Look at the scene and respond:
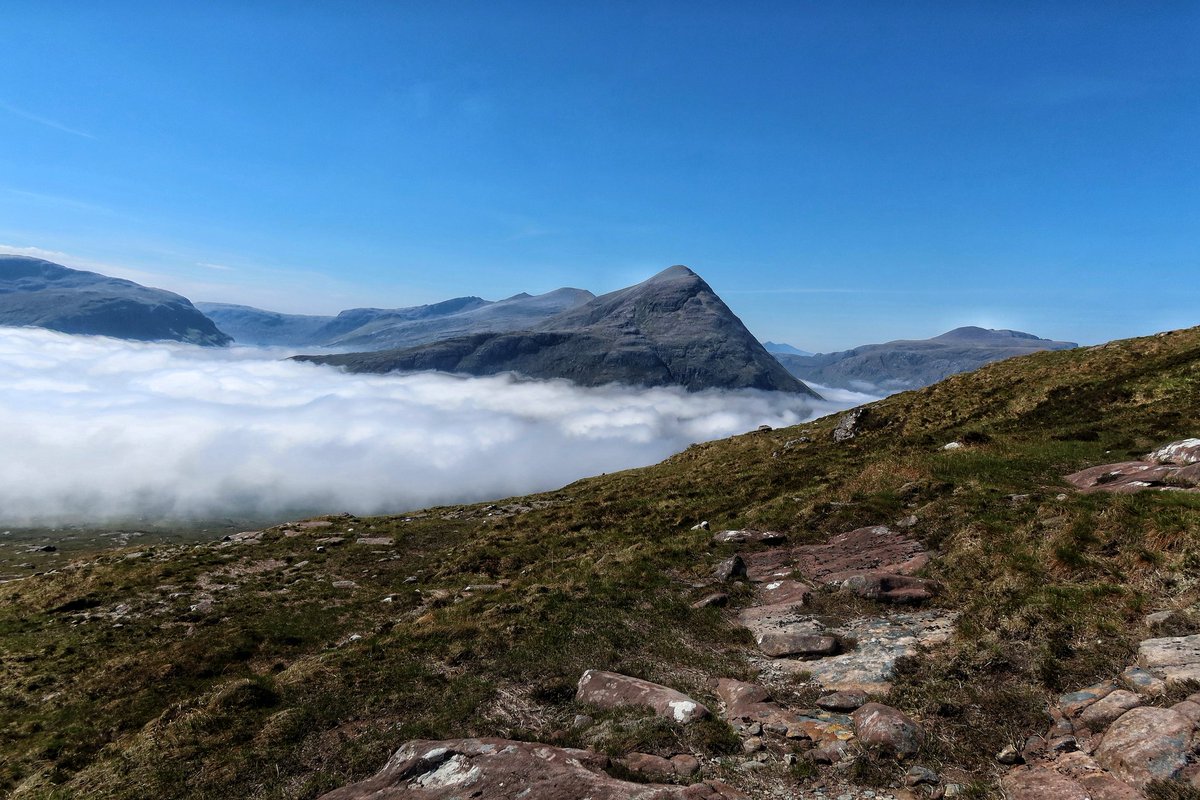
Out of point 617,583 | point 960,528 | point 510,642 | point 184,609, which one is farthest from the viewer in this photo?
point 184,609

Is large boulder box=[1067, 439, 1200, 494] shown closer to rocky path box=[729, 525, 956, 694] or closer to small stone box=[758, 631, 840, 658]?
rocky path box=[729, 525, 956, 694]

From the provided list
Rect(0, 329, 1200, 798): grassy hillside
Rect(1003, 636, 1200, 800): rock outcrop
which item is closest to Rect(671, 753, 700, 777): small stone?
Rect(0, 329, 1200, 798): grassy hillside

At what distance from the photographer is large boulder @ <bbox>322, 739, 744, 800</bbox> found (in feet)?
31.4

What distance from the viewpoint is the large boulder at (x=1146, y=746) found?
8.19 meters

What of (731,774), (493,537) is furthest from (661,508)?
(731,774)

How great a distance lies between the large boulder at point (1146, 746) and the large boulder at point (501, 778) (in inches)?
237

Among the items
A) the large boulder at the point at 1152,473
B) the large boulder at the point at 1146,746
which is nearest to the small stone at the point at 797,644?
the large boulder at the point at 1146,746

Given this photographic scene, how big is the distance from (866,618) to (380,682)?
607 inches

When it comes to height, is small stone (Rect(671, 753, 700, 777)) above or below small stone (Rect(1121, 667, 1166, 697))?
below

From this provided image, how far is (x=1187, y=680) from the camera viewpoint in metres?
10.1

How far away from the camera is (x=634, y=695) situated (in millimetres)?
13859

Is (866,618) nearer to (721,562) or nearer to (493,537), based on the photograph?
(721,562)

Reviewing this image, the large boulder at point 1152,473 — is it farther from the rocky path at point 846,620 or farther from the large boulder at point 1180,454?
the rocky path at point 846,620

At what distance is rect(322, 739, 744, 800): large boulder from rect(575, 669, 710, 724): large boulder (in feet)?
8.46
